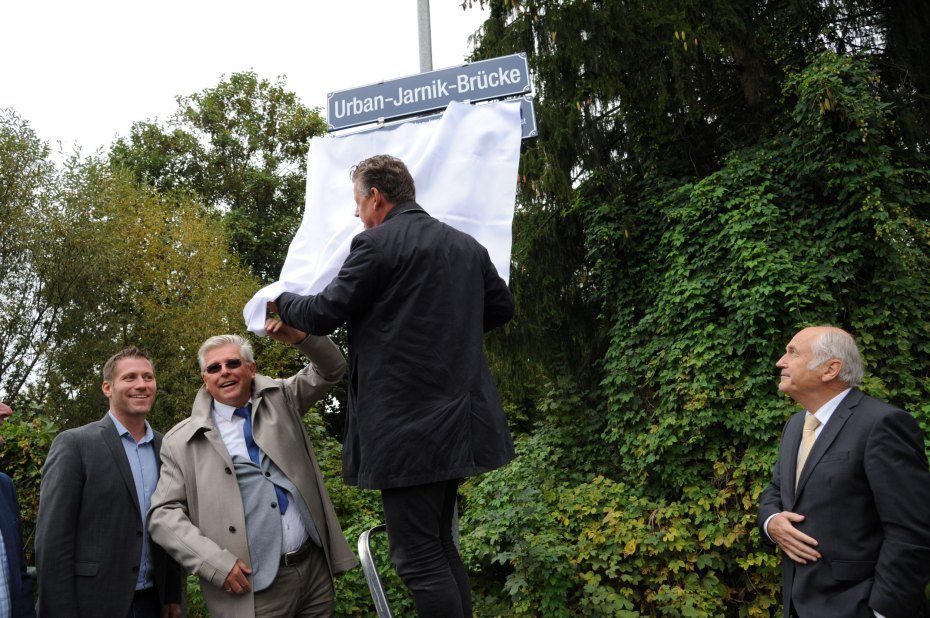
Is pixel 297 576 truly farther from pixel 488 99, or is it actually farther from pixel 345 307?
pixel 488 99

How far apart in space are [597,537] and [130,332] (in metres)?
19.4

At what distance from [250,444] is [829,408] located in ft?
7.80

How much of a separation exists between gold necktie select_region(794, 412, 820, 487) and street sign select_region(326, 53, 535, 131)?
1.92 m

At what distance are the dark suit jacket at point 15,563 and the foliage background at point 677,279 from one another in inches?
131

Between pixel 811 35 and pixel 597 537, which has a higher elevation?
pixel 811 35

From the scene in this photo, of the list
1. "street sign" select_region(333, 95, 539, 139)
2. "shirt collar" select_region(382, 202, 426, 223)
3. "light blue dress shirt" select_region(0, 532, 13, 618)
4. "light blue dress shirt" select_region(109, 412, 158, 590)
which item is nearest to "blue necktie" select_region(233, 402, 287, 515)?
"light blue dress shirt" select_region(109, 412, 158, 590)

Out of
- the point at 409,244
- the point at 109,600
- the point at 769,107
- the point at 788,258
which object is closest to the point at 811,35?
the point at 769,107

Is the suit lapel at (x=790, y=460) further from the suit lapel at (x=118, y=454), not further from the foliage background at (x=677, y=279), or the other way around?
the foliage background at (x=677, y=279)

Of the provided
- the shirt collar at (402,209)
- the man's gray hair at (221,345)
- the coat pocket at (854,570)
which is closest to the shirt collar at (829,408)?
the coat pocket at (854,570)

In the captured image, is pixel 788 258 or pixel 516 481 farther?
pixel 516 481

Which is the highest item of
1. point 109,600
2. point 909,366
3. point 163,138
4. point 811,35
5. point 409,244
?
point 163,138

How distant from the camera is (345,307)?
2.74m

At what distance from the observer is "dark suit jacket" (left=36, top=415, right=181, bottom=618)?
337 centimetres

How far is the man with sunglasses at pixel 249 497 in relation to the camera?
317cm
